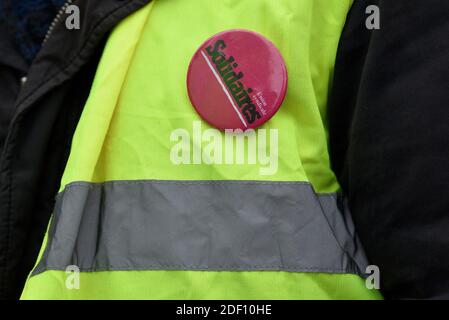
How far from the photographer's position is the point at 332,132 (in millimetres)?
978

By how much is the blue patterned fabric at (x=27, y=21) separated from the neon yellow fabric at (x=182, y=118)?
0.69 feet

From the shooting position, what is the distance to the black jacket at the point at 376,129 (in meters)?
0.81

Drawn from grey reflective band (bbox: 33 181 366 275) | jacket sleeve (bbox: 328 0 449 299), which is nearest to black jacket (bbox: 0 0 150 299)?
grey reflective band (bbox: 33 181 366 275)

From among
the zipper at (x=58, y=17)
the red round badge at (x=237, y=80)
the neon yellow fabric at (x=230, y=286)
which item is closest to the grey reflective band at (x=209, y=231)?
the neon yellow fabric at (x=230, y=286)

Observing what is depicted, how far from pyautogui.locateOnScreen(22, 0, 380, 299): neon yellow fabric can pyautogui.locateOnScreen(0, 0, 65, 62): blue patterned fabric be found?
0.21m

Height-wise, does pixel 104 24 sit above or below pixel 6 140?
above

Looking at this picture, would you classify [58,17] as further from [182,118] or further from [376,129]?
[376,129]

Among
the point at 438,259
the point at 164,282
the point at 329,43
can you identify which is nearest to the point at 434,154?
the point at 438,259

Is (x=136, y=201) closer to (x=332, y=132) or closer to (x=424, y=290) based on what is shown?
(x=332, y=132)

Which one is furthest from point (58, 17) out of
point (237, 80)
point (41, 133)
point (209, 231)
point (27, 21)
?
point (209, 231)

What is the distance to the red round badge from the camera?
0.92 metres

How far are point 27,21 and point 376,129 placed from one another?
0.70m

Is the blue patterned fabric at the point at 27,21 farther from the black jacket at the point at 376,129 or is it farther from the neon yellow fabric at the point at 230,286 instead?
the neon yellow fabric at the point at 230,286

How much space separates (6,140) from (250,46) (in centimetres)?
48
